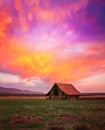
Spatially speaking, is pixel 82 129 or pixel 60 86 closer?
pixel 82 129

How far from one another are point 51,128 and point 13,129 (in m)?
2.28

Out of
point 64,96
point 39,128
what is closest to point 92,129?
point 39,128

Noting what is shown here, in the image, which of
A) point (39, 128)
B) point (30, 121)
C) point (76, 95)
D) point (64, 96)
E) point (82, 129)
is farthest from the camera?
point (76, 95)

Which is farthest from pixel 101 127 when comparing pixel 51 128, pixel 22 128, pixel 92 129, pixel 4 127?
pixel 4 127

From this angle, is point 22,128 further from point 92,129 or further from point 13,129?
point 92,129

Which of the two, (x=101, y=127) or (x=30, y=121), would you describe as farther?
(x=30, y=121)

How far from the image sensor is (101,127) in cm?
1570

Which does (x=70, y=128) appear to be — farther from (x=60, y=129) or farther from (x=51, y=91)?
(x=51, y=91)

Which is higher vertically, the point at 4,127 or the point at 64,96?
the point at 64,96

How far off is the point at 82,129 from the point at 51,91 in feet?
178

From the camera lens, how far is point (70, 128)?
14797 millimetres

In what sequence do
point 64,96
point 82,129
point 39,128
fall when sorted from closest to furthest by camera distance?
point 82,129
point 39,128
point 64,96

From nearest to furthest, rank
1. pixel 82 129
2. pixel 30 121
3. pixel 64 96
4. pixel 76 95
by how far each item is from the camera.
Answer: pixel 82 129 → pixel 30 121 → pixel 64 96 → pixel 76 95

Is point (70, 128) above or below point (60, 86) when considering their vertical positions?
below
